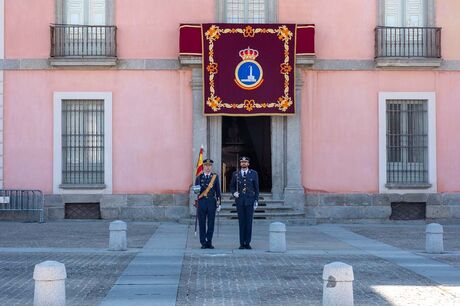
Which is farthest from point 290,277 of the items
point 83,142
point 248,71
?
point 83,142

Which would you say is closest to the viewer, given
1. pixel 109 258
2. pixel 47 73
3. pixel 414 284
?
pixel 414 284

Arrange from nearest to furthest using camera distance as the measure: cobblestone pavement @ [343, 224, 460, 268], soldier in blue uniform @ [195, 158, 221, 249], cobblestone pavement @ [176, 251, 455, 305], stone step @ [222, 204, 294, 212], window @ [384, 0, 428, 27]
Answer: cobblestone pavement @ [176, 251, 455, 305] < cobblestone pavement @ [343, 224, 460, 268] < soldier in blue uniform @ [195, 158, 221, 249] < stone step @ [222, 204, 294, 212] < window @ [384, 0, 428, 27]

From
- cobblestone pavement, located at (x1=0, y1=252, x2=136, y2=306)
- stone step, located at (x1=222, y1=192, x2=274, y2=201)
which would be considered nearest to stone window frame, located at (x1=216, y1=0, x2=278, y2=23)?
stone step, located at (x1=222, y1=192, x2=274, y2=201)

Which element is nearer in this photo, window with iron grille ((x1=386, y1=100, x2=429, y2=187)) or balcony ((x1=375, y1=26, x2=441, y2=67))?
balcony ((x1=375, y1=26, x2=441, y2=67))

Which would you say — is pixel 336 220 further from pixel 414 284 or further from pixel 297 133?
pixel 414 284

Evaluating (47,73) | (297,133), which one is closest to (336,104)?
(297,133)

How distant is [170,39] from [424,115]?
8.04 m

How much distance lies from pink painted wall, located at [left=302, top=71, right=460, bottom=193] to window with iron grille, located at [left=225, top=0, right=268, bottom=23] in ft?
7.57

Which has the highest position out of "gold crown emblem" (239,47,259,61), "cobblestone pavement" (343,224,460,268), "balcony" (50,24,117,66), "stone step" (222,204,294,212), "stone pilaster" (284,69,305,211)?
"balcony" (50,24,117,66)

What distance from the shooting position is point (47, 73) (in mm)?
22766

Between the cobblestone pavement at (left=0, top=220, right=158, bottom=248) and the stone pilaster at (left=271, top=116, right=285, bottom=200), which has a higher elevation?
the stone pilaster at (left=271, top=116, right=285, bottom=200)

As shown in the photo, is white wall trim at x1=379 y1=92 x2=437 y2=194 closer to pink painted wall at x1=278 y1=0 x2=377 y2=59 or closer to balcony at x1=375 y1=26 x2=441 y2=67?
balcony at x1=375 y1=26 x2=441 y2=67

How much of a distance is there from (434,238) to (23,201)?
1246cm

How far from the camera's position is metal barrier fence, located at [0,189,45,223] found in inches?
881
